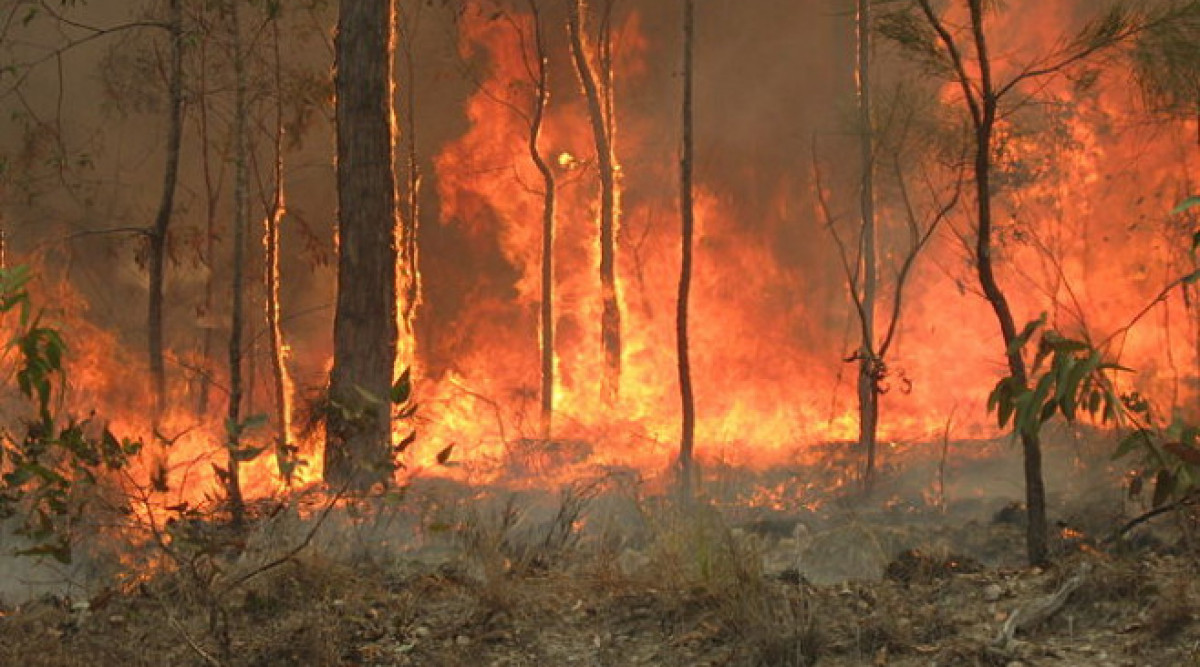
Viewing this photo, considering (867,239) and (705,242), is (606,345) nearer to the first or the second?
(867,239)

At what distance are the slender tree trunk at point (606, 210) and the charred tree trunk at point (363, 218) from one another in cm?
678

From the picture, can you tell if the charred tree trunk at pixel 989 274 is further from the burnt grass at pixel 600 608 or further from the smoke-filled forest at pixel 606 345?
the burnt grass at pixel 600 608

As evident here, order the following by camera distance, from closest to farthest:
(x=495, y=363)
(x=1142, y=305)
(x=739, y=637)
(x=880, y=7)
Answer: (x=739, y=637), (x=880, y=7), (x=1142, y=305), (x=495, y=363)

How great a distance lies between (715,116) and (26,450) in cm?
2026

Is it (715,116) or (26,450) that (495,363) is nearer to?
(715,116)

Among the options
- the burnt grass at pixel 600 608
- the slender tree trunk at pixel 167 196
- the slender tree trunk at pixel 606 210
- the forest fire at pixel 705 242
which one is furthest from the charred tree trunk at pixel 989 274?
the forest fire at pixel 705 242

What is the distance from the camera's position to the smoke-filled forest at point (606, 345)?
5129 millimetres

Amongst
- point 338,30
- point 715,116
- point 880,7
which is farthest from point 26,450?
point 715,116

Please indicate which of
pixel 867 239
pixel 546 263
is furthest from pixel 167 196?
pixel 546 263

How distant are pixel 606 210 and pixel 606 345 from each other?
70.8 inches

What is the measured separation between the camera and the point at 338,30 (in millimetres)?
10453

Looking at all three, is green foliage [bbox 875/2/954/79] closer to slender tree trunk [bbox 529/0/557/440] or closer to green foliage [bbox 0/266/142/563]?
green foliage [bbox 0/266/142/563]

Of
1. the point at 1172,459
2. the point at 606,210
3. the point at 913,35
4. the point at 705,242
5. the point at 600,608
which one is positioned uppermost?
the point at 705,242

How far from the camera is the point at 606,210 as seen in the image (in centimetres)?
1734
